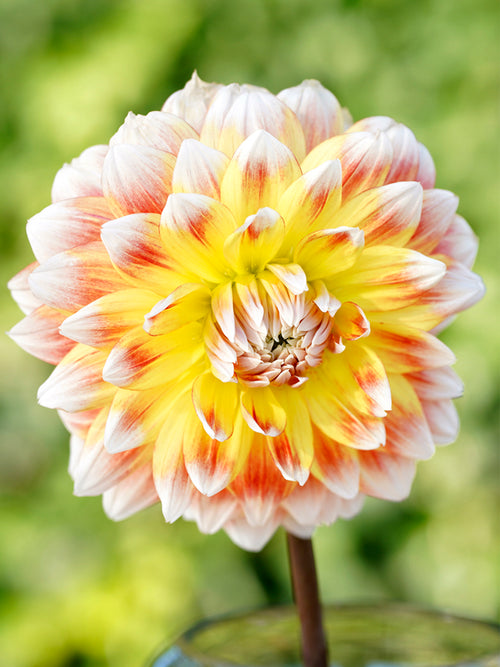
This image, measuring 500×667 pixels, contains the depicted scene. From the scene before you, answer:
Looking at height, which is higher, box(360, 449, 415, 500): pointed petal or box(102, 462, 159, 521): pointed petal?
box(102, 462, 159, 521): pointed petal

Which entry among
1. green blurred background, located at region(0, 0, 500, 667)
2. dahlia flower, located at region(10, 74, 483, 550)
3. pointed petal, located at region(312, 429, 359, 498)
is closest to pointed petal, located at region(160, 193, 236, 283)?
dahlia flower, located at region(10, 74, 483, 550)

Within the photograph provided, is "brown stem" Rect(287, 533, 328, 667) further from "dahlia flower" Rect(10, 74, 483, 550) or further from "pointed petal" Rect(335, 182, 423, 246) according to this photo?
"pointed petal" Rect(335, 182, 423, 246)

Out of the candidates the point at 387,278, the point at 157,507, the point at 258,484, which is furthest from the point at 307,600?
the point at 157,507

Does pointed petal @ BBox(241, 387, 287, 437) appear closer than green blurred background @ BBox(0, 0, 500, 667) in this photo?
Yes

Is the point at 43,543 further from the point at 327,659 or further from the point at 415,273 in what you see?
the point at 415,273

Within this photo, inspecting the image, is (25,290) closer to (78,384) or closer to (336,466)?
(78,384)

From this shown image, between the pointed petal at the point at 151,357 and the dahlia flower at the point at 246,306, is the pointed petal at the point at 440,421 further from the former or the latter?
the pointed petal at the point at 151,357

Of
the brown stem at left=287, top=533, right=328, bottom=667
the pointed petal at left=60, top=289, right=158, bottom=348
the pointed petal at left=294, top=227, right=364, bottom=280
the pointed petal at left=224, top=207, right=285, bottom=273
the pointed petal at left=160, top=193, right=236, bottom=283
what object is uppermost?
the pointed petal at left=160, top=193, right=236, bottom=283
